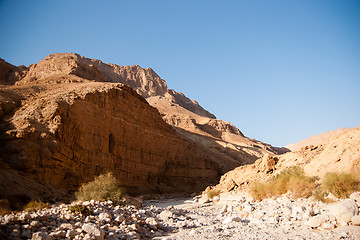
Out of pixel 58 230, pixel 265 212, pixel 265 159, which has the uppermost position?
pixel 265 159

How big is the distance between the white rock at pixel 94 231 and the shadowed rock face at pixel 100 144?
1083cm

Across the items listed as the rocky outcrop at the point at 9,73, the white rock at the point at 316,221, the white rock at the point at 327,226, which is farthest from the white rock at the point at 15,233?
the rocky outcrop at the point at 9,73

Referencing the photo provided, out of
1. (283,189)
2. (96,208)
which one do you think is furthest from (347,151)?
(96,208)

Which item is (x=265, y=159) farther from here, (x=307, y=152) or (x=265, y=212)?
(x=265, y=212)

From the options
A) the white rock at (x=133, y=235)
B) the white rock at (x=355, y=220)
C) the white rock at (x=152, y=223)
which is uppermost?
the white rock at (x=355, y=220)

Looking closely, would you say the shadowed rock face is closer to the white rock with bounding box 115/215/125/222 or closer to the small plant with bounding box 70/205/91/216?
the small plant with bounding box 70/205/91/216

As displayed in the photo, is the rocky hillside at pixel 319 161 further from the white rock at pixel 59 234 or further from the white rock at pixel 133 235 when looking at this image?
the white rock at pixel 59 234

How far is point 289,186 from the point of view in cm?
1689

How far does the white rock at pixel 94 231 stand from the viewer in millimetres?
8281

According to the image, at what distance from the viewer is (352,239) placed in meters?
7.75

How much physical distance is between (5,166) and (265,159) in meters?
18.2

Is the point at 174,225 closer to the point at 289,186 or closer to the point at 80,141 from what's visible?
the point at 289,186

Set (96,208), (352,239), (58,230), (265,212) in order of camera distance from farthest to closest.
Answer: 1. (265,212)
2. (96,208)
3. (58,230)
4. (352,239)

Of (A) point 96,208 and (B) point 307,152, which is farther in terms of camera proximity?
(B) point 307,152
